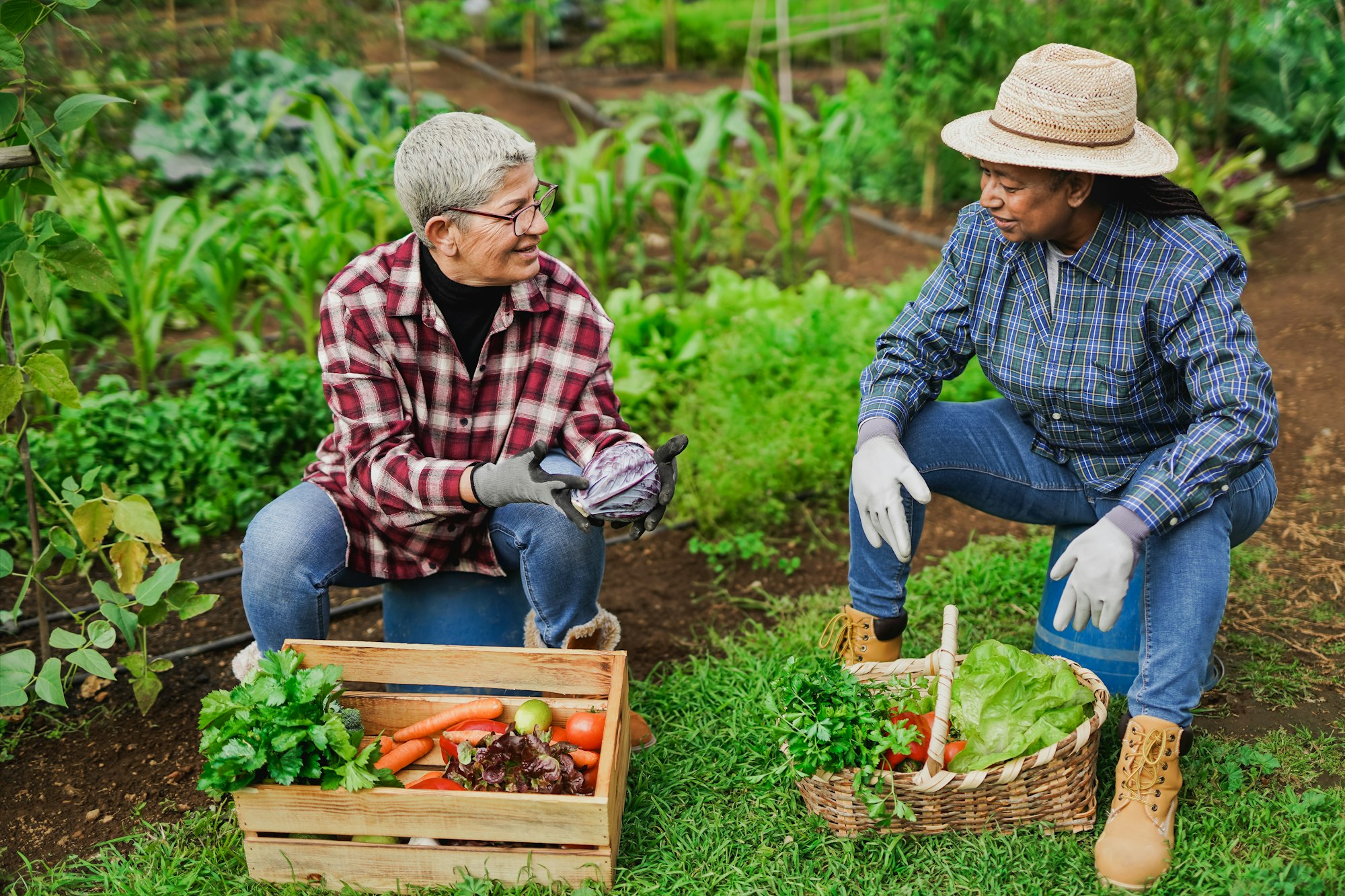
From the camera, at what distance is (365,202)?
3904 mm

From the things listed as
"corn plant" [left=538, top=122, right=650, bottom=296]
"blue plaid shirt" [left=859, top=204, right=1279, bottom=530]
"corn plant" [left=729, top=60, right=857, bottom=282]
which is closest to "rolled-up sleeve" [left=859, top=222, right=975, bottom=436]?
"blue plaid shirt" [left=859, top=204, right=1279, bottom=530]

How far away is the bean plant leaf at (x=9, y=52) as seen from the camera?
6.34ft

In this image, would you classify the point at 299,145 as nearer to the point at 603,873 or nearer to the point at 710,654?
the point at 710,654

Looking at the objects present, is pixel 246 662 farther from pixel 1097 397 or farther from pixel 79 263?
pixel 1097 397

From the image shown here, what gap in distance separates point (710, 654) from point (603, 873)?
833 mm

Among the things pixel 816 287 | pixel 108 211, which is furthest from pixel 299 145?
pixel 816 287

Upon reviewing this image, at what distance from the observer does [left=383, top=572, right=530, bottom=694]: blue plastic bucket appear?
7.94 feet

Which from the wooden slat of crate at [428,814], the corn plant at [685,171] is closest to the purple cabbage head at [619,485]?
the wooden slat of crate at [428,814]

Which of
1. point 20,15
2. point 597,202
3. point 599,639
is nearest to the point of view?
point 20,15

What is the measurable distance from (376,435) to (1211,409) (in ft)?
4.95

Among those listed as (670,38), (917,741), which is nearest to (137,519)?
(917,741)

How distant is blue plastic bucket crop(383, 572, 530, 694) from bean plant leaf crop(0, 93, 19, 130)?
1137mm

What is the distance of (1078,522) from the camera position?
227 cm

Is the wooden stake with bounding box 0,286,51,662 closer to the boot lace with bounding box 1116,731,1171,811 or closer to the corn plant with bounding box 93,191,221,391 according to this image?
the corn plant with bounding box 93,191,221,391
